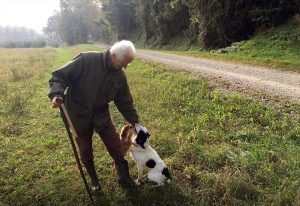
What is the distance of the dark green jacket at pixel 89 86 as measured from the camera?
4.95 metres

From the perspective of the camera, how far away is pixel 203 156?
627cm

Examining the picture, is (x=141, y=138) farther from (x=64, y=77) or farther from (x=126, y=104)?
(x=64, y=77)

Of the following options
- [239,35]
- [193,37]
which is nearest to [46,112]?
[239,35]

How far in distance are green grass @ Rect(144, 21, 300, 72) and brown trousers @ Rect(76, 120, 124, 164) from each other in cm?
1034

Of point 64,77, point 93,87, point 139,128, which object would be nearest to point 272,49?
point 139,128

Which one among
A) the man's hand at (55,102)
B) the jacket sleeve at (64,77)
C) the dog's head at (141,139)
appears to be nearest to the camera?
the man's hand at (55,102)

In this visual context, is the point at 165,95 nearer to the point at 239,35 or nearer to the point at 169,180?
the point at 169,180

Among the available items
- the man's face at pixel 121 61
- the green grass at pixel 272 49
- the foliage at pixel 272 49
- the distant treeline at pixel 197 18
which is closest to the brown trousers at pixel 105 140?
the man's face at pixel 121 61

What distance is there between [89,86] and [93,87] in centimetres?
6

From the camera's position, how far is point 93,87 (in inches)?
197

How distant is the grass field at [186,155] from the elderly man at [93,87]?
1019mm

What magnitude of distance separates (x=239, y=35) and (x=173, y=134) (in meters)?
17.6

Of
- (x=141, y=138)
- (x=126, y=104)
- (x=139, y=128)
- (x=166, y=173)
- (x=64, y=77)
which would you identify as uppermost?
(x=64, y=77)

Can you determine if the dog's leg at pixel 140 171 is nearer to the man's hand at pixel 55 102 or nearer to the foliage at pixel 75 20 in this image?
the man's hand at pixel 55 102
